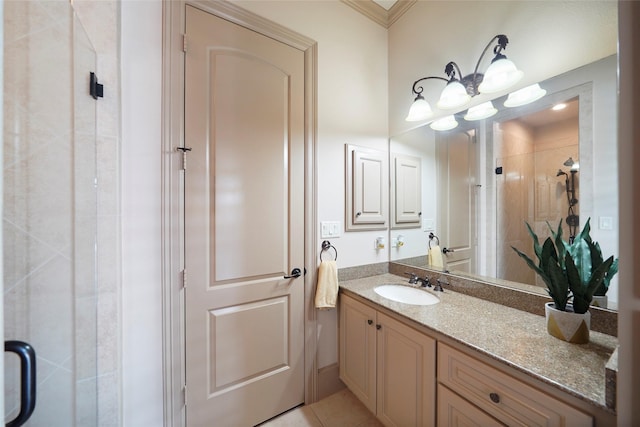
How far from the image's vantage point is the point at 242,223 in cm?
142

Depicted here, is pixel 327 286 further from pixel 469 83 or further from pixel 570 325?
pixel 469 83

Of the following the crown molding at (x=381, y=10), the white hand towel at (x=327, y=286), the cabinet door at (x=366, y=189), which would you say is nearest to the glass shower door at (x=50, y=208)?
the white hand towel at (x=327, y=286)

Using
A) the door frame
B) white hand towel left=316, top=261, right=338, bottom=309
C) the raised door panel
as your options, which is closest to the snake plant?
the raised door panel

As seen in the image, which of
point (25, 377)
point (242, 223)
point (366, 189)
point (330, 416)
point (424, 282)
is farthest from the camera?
point (366, 189)

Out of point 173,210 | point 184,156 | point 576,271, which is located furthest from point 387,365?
point 184,156

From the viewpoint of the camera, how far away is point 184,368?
4.12 feet

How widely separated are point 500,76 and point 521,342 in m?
1.27

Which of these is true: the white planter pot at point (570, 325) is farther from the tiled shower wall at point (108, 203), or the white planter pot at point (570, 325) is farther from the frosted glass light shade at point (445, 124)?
the tiled shower wall at point (108, 203)

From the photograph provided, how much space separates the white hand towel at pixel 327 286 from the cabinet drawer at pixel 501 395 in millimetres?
731

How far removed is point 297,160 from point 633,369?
1525 mm

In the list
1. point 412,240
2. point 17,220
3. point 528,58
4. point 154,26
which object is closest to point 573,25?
point 528,58

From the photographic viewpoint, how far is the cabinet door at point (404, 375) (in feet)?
3.54

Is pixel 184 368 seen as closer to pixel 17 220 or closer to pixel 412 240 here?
pixel 17 220

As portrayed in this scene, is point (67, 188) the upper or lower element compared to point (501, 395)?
upper
